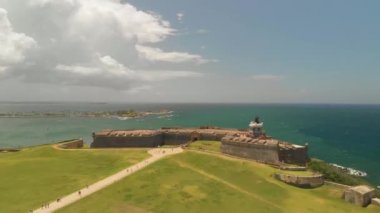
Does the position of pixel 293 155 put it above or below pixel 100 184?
above

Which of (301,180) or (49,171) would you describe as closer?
(301,180)

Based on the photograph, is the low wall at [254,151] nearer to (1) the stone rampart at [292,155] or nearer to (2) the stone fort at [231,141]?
(2) the stone fort at [231,141]

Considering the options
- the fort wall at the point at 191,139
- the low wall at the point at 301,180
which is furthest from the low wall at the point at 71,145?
the low wall at the point at 301,180

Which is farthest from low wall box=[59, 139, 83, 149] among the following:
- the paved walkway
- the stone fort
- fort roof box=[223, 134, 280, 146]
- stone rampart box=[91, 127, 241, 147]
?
fort roof box=[223, 134, 280, 146]

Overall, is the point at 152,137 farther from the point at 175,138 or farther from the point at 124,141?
the point at 124,141

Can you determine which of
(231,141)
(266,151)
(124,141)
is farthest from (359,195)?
(124,141)

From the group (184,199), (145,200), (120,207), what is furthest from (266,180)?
(120,207)
